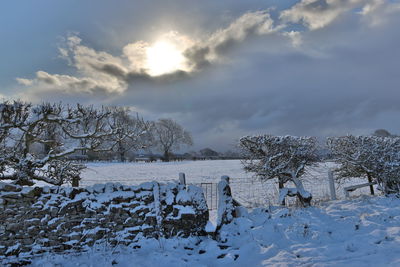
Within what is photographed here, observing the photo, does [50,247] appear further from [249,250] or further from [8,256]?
[249,250]

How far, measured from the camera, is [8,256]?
4.68 metres

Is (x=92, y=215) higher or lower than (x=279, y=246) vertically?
higher

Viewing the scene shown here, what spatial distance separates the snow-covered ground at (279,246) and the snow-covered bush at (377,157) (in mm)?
2762

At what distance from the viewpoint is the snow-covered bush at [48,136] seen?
21.4ft

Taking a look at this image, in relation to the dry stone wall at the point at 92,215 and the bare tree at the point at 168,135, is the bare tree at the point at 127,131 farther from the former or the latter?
the bare tree at the point at 168,135

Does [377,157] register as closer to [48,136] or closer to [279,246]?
[279,246]

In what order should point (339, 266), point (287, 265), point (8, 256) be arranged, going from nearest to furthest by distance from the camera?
point (339, 266), point (287, 265), point (8, 256)

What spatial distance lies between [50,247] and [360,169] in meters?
11.0

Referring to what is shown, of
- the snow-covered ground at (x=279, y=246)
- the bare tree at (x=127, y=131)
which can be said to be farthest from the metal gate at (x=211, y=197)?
the bare tree at (x=127, y=131)

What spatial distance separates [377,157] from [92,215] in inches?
393

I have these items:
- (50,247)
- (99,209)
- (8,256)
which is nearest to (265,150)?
(99,209)

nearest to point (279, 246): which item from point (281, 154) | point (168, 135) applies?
point (281, 154)

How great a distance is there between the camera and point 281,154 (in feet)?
27.1

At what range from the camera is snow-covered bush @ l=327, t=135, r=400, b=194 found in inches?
349
